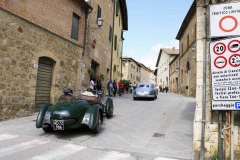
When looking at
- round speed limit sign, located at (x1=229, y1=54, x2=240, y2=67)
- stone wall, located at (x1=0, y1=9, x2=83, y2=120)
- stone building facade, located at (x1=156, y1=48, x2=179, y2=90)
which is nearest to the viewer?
round speed limit sign, located at (x1=229, y1=54, x2=240, y2=67)

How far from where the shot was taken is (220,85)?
459cm

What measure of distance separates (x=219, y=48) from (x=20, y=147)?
461 cm

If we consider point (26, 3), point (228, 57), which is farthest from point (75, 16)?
point (228, 57)

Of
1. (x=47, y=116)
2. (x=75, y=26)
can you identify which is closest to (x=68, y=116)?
(x=47, y=116)

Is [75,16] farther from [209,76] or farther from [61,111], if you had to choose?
[209,76]

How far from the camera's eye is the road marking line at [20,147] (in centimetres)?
501

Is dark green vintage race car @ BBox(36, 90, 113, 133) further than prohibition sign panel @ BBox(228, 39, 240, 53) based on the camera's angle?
Yes

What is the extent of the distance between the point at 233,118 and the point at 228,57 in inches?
47.4

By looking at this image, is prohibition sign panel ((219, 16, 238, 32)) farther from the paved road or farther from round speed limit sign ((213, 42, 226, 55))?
the paved road

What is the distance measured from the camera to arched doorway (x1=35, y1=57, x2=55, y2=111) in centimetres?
1067

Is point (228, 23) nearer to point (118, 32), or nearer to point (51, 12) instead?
point (51, 12)

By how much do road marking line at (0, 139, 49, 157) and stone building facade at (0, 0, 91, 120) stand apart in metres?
3.17

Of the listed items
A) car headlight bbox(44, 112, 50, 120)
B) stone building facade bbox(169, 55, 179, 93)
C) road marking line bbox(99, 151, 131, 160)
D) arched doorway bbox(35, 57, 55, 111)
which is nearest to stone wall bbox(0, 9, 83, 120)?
arched doorway bbox(35, 57, 55, 111)

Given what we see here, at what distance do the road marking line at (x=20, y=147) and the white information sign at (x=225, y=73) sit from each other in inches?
157
